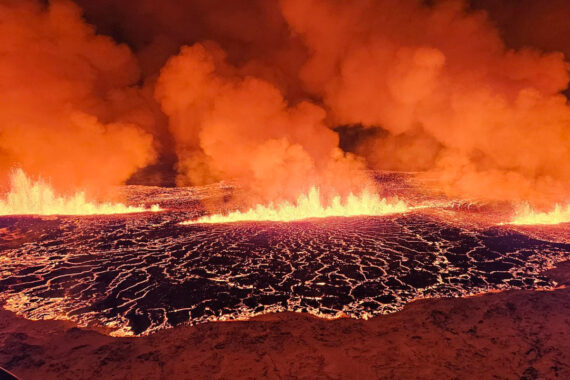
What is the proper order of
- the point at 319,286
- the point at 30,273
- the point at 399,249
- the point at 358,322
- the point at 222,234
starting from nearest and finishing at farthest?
the point at 358,322 → the point at 319,286 → the point at 30,273 → the point at 399,249 → the point at 222,234

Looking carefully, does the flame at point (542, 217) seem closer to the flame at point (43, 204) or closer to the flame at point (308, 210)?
the flame at point (308, 210)

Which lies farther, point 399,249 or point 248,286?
point 399,249

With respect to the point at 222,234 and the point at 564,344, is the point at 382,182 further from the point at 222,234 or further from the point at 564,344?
the point at 564,344

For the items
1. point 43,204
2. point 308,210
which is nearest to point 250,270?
point 308,210

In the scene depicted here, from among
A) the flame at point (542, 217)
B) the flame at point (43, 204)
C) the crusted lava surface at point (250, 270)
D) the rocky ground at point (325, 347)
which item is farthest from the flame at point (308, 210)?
the rocky ground at point (325, 347)

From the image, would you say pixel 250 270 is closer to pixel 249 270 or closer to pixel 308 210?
pixel 249 270

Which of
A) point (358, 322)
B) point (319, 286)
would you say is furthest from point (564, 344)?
point (319, 286)
